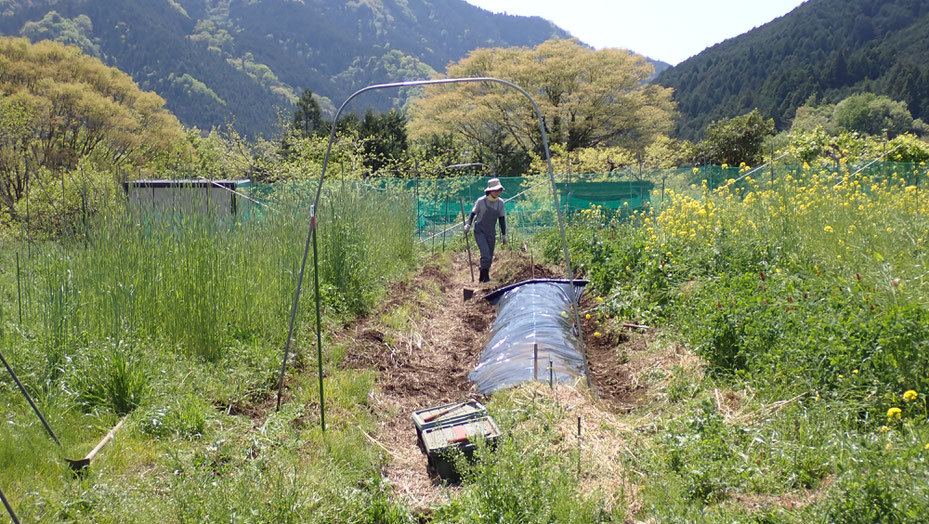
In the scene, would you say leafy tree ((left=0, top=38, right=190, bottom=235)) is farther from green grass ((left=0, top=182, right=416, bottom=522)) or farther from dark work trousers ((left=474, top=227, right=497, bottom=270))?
green grass ((left=0, top=182, right=416, bottom=522))

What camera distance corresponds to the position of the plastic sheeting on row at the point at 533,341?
454 centimetres

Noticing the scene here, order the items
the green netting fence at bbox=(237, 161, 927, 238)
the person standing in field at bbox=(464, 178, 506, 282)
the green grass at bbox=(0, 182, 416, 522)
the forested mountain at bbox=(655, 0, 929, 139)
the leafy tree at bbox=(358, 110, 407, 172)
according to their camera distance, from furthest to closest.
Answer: the forested mountain at bbox=(655, 0, 929, 139) < the leafy tree at bbox=(358, 110, 407, 172) < the green netting fence at bbox=(237, 161, 927, 238) < the person standing in field at bbox=(464, 178, 506, 282) < the green grass at bbox=(0, 182, 416, 522)

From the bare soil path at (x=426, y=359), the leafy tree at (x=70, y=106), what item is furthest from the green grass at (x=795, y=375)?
the leafy tree at (x=70, y=106)

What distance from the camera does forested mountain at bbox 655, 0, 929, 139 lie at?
59656 mm

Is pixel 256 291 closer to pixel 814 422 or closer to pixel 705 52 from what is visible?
pixel 814 422

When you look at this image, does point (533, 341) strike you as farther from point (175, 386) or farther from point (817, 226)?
point (817, 226)

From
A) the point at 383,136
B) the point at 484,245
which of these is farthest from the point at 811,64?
the point at 484,245

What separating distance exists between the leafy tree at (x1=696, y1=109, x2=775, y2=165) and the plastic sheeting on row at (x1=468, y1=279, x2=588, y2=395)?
3143 cm

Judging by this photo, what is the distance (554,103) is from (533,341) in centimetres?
3522

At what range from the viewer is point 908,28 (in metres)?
67.7

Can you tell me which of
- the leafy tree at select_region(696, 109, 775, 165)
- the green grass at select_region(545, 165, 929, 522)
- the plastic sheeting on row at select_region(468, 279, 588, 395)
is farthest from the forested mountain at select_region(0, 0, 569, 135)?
the green grass at select_region(545, 165, 929, 522)

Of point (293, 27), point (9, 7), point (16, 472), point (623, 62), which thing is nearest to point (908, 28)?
point (623, 62)

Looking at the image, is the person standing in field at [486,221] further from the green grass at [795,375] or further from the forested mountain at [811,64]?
the forested mountain at [811,64]

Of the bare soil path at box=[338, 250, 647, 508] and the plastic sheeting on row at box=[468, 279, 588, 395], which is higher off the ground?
the plastic sheeting on row at box=[468, 279, 588, 395]
